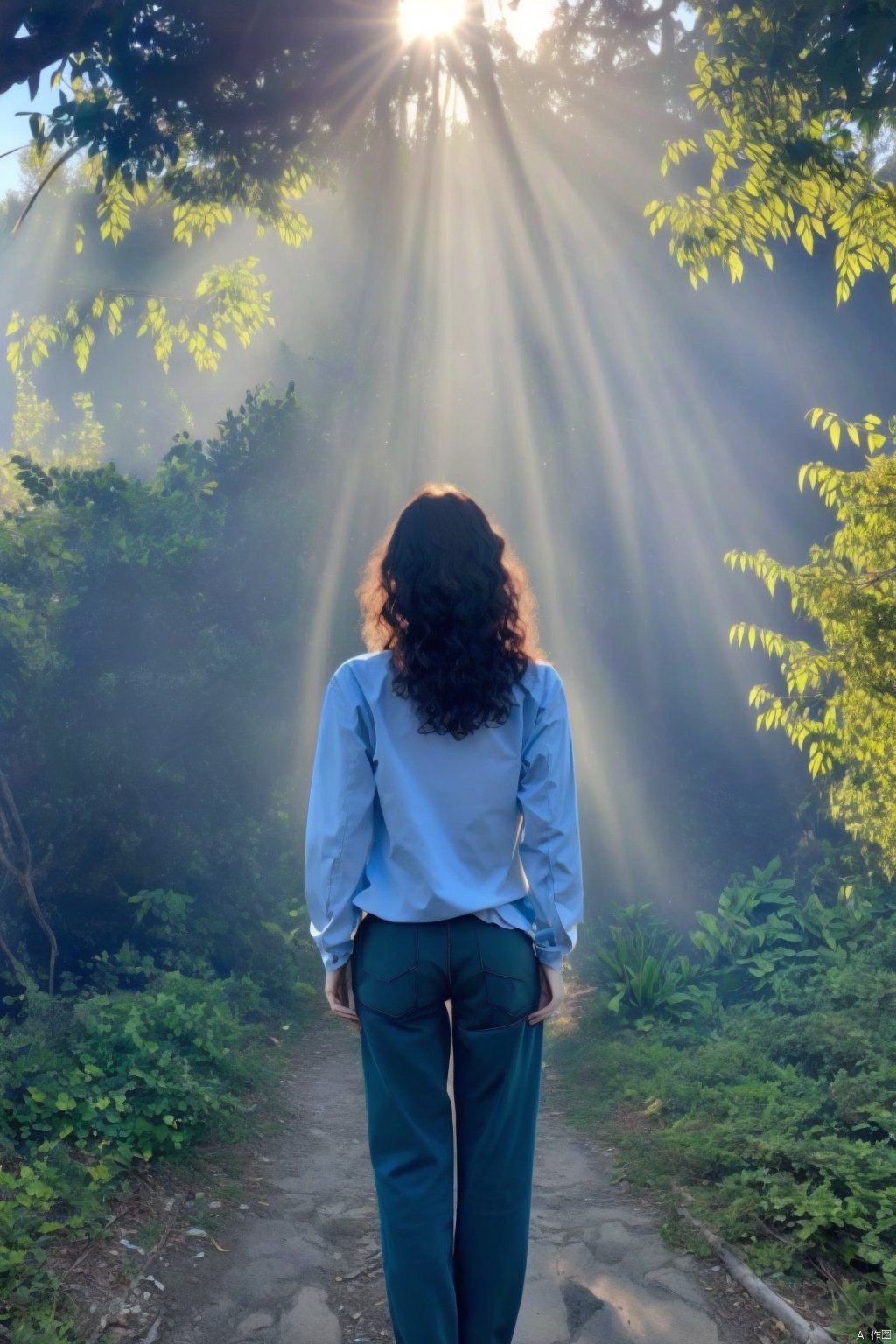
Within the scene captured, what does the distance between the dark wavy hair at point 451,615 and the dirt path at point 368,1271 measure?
2.14 m

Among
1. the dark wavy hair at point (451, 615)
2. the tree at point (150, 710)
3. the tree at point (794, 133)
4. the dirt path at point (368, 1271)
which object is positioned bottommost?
the dirt path at point (368, 1271)

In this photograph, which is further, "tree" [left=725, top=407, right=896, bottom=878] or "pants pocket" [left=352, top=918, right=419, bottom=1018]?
"tree" [left=725, top=407, right=896, bottom=878]

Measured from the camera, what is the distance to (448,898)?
2572 mm

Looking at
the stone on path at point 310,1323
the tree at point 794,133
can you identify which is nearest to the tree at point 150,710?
the stone on path at point 310,1323

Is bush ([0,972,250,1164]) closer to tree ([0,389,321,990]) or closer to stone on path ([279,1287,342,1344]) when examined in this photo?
stone on path ([279,1287,342,1344])

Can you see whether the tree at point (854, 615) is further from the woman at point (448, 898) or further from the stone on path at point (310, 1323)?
the stone on path at point (310, 1323)

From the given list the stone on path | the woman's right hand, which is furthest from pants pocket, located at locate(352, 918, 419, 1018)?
the stone on path

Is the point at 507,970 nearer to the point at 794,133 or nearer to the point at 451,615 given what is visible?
the point at 451,615

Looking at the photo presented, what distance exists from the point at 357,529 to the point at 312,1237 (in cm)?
692

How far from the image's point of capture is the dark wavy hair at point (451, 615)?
269 centimetres

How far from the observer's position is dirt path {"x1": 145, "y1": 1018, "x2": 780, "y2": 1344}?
11.1 feet

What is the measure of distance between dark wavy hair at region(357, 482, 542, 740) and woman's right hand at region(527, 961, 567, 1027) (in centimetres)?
64

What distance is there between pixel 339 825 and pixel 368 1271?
2.19 metres

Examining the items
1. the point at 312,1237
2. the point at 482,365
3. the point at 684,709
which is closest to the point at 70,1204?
the point at 312,1237
